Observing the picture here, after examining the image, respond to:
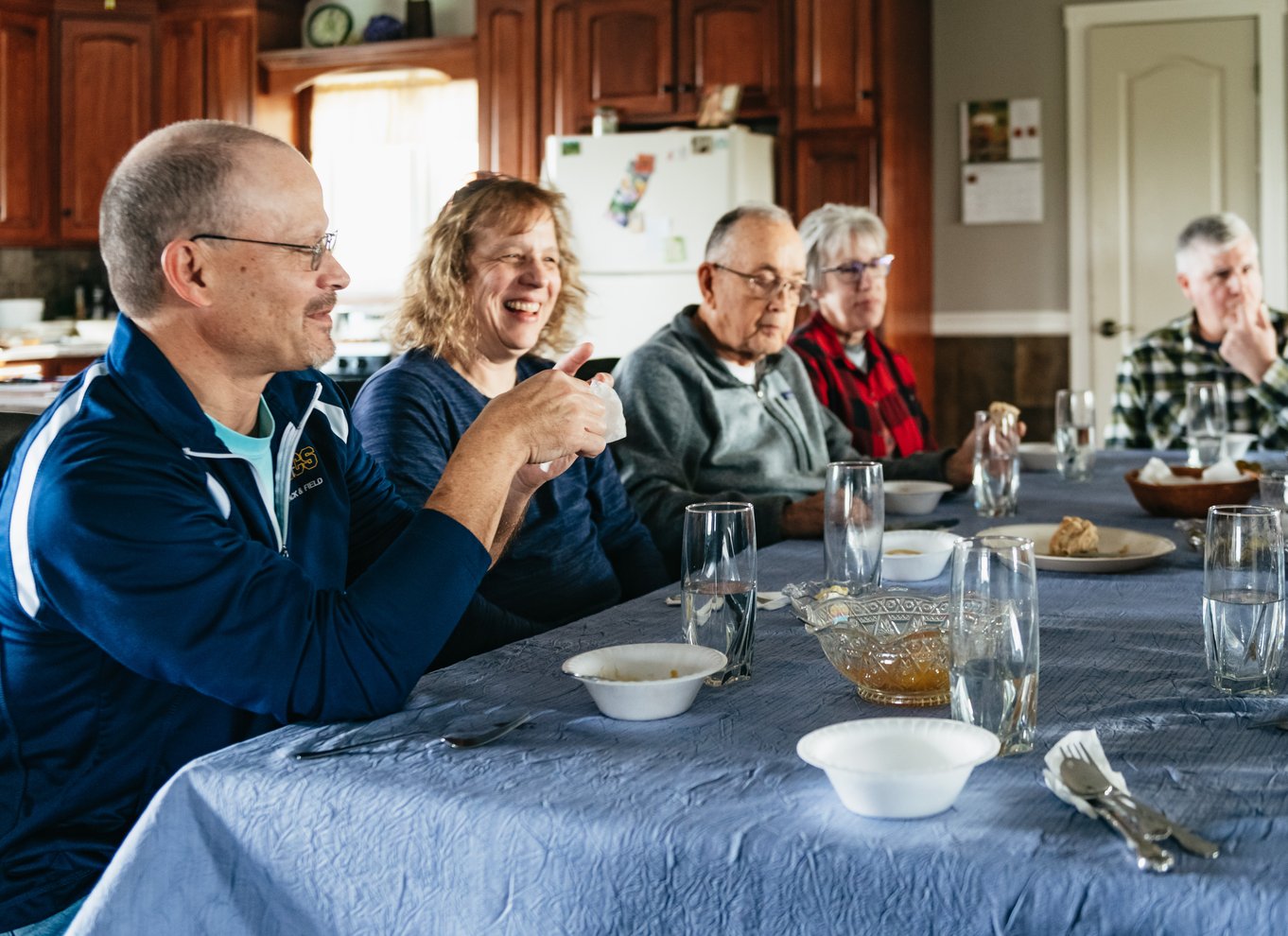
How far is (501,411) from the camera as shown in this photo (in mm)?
1321

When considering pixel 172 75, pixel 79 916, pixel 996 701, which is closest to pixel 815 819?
pixel 996 701

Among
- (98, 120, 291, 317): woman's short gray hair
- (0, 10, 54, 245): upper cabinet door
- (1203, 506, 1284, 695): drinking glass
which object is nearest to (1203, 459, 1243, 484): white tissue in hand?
(1203, 506, 1284, 695): drinking glass

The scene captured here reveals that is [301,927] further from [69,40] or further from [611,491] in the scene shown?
[69,40]

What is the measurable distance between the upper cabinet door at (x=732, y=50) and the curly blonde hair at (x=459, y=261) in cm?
323

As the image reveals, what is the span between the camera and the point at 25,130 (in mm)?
6234

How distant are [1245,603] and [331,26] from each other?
5832 mm

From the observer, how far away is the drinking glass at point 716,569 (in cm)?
127

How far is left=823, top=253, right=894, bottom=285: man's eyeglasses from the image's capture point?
340 centimetres

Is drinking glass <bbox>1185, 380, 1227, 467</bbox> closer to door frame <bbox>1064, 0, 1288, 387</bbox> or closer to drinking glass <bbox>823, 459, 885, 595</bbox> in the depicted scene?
drinking glass <bbox>823, 459, 885, 595</bbox>

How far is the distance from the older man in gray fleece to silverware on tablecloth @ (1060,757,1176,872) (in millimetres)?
1398

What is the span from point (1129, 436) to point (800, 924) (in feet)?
10.2

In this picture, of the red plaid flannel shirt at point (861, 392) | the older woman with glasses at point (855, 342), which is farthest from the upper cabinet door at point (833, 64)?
the red plaid flannel shirt at point (861, 392)

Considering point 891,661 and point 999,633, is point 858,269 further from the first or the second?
point 999,633

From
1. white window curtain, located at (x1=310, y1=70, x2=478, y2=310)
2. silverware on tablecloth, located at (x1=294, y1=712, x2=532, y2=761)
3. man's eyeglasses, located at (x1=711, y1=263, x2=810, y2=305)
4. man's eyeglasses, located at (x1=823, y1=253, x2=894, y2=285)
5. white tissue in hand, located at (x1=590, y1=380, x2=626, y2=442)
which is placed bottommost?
silverware on tablecloth, located at (x1=294, y1=712, x2=532, y2=761)
